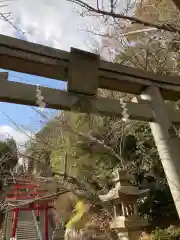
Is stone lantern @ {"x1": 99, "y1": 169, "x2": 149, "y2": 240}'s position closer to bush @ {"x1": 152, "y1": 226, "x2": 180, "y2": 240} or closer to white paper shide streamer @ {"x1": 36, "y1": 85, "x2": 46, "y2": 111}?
bush @ {"x1": 152, "y1": 226, "x2": 180, "y2": 240}

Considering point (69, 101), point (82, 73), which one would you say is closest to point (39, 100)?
point (69, 101)

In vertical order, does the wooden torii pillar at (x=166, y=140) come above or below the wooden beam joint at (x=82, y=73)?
below

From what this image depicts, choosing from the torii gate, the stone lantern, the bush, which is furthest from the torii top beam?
the bush

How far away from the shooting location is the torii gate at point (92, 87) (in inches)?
100

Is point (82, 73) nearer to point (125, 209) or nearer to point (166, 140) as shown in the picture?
point (166, 140)

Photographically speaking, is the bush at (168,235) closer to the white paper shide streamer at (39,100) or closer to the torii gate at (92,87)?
the torii gate at (92,87)

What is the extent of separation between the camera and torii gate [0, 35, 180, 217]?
8.37ft

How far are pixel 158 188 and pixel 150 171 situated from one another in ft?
1.81

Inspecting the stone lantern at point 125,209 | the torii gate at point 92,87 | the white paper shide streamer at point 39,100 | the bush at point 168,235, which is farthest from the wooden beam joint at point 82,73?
the bush at point 168,235

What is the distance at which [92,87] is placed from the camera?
2818 mm

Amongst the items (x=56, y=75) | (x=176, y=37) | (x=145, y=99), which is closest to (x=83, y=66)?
(x=56, y=75)

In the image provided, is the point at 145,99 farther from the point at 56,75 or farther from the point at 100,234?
the point at 100,234

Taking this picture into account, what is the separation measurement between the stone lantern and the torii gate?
154 cm

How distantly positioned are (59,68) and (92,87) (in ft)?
1.37
